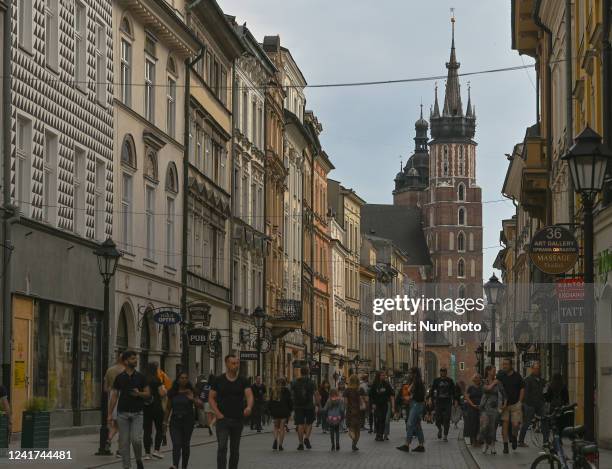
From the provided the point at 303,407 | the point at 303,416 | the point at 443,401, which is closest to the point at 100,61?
the point at 303,407

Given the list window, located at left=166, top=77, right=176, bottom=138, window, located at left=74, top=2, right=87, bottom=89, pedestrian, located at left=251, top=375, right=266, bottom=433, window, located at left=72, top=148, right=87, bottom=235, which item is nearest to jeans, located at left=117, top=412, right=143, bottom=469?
window, located at left=72, top=148, right=87, bottom=235

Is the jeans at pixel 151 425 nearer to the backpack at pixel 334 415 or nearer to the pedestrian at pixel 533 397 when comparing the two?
the backpack at pixel 334 415

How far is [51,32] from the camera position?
104ft

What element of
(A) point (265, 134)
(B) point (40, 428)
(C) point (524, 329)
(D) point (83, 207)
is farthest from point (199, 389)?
(A) point (265, 134)

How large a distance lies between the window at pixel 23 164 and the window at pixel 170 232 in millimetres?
13236

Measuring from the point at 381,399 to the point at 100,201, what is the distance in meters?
8.10

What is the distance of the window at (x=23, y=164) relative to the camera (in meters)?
29.3

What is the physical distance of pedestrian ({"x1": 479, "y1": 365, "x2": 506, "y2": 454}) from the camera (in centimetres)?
2753

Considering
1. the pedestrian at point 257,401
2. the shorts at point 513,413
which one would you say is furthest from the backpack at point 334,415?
the pedestrian at point 257,401

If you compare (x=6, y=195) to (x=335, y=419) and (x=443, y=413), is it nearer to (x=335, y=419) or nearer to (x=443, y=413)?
(x=335, y=419)

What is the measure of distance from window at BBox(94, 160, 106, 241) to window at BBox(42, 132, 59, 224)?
139 inches

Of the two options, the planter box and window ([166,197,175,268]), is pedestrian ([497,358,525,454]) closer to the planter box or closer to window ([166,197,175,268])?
the planter box

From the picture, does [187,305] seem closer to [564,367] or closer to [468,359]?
[564,367]

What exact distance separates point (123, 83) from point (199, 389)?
7.82 m
